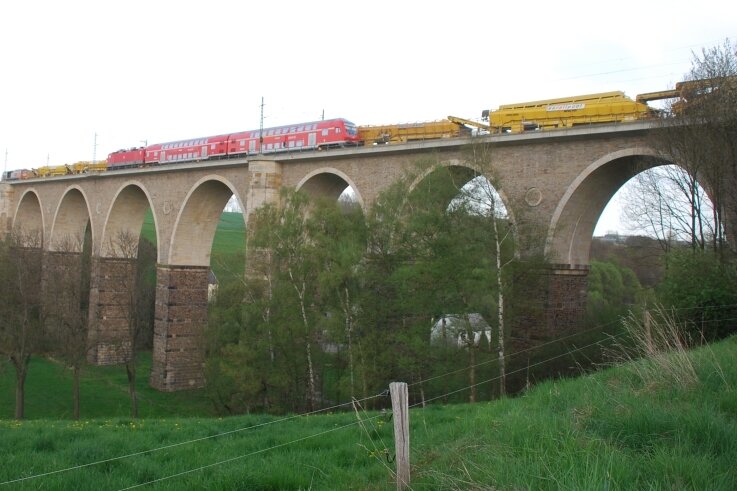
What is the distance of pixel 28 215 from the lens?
132 feet

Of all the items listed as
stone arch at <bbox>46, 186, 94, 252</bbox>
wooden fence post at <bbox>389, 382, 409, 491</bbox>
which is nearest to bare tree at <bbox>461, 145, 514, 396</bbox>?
wooden fence post at <bbox>389, 382, 409, 491</bbox>

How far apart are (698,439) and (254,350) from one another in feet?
47.9

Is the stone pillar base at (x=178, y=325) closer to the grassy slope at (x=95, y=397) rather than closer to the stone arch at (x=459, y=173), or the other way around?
the grassy slope at (x=95, y=397)

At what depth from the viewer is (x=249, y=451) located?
19.7 ft

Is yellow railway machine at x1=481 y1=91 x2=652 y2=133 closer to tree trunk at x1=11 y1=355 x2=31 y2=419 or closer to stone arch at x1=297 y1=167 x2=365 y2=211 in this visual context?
stone arch at x1=297 y1=167 x2=365 y2=211

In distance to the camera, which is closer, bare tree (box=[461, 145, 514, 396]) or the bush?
the bush

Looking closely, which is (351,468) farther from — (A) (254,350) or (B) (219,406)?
(B) (219,406)

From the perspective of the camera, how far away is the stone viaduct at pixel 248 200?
47.7 ft

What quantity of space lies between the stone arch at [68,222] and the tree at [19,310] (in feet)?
20.1

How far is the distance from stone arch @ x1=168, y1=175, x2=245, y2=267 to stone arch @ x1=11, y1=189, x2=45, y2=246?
17076 mm

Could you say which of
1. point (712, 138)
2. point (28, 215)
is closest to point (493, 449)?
point (712, 138)

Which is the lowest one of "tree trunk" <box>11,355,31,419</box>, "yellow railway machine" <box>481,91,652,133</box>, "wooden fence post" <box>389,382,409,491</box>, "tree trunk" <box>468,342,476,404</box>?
"tree trunk" <box>11,355,31,419</box>

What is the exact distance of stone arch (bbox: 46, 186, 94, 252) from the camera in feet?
113

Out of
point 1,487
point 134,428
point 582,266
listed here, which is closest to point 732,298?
point 582,266
